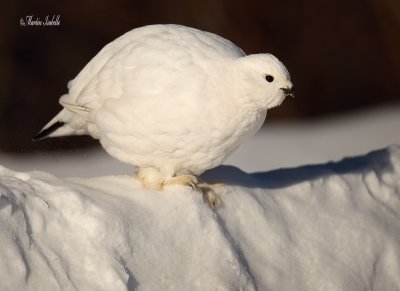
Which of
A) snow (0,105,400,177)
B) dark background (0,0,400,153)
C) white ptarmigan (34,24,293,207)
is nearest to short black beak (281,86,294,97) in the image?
white ptarmigan (34,24,293,207)

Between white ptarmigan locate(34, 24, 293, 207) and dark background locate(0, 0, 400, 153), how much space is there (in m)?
3.22

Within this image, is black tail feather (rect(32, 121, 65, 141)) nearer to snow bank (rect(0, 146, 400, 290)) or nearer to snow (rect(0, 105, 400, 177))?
snow bank (rect(0, 146, 400, 290))

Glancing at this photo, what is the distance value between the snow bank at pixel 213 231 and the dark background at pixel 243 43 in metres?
3.20

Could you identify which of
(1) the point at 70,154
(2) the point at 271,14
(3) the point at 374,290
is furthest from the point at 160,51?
(2) the point at 271,14

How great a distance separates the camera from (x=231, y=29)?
24.4ft

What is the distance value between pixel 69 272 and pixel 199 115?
0.85 meters

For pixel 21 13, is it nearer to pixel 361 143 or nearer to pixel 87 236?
pixel 361 143

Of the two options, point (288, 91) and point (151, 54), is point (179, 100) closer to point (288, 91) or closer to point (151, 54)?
point (151, 54)

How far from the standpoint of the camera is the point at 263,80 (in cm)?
350

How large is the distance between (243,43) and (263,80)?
398cm

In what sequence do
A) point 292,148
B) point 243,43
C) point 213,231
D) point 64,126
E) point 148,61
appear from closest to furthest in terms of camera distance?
1. point 213,231
2. point 148,61
3. point 64,126
4. point 292,148
5. point 243,43

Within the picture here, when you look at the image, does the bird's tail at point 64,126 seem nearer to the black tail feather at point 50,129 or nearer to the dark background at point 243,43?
the black tail feather at point 50,129

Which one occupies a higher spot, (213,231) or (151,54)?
(151,54)

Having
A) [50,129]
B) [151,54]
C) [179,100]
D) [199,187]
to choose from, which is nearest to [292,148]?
[50,129]
